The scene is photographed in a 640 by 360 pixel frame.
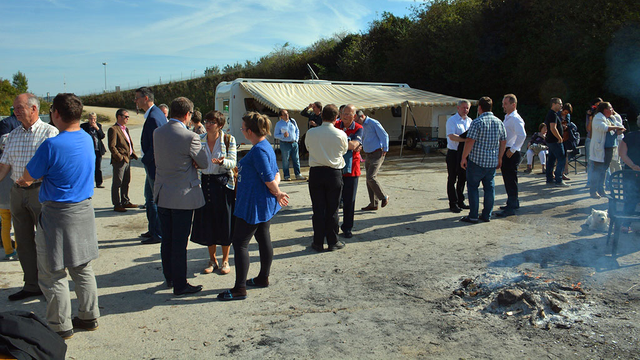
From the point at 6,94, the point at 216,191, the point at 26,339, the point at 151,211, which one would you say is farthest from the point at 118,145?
the point at 6,94

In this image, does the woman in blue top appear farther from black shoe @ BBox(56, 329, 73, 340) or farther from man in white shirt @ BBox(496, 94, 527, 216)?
man in white shirt @ BBox(496, 94, 527, 216)

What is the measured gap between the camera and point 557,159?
395 inches

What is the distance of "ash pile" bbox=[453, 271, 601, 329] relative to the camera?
383cm

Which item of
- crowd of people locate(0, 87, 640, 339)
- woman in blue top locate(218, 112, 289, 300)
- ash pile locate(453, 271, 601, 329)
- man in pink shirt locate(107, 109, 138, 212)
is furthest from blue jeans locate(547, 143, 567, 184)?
man in pink shirt locate(107, 109, 138, 212)

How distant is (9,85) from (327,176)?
122 ft

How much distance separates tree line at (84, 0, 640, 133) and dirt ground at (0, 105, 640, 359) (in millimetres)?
16127

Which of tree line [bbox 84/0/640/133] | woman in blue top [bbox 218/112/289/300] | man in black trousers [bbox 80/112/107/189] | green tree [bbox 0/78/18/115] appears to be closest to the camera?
woman in blue top [bbox 218/112/289/300]

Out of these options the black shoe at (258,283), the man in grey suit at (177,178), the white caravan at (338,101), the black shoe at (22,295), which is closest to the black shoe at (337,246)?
the black shoe at (258,283)

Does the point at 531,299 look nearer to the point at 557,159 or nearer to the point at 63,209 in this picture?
the point at 63,209

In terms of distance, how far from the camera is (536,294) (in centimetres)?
411

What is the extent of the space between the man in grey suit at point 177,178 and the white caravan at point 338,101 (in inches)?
457

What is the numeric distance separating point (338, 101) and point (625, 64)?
12.2 metres

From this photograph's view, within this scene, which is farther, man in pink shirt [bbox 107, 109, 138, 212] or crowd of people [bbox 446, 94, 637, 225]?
man in pink shirt [bbox 107, 109, 138, 212]

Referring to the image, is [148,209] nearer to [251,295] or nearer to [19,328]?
[251,295]
